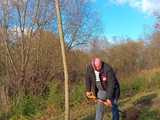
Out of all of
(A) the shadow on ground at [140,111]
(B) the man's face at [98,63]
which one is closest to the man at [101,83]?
(B) the man's face at [98,63]

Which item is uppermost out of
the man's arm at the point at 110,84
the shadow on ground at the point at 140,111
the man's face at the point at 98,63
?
the man's face at the point at 98,63

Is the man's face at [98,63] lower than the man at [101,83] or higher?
higher

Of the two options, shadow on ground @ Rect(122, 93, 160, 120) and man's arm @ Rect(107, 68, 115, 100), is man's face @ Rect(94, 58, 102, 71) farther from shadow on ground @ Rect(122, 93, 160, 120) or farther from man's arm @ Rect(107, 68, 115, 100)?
shadow on ground @ Rect(122, 93, 160, 120)

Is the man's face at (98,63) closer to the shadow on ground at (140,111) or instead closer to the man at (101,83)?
the man at (101,83)

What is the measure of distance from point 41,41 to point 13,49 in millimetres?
1617

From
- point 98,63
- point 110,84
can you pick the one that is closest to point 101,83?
point 110,84

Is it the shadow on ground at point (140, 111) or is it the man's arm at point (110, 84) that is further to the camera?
the shadow on ground at point (140, 111)

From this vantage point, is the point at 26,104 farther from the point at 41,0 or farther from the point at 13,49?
the point at 41,0

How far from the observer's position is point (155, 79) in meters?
22.2

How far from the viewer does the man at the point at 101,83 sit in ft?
34.0

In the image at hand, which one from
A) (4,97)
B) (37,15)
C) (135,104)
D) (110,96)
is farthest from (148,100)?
(37,15)

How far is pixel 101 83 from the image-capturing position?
34.3 feet

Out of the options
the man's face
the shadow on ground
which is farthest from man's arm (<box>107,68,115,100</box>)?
the shadow on ground

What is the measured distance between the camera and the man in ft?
34.0
